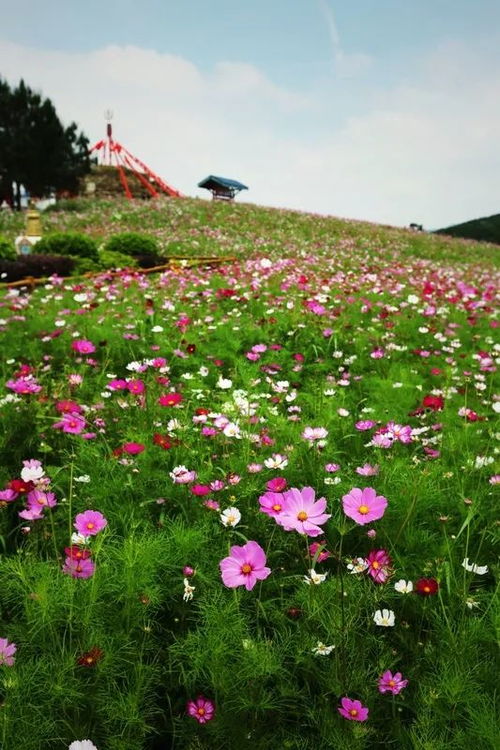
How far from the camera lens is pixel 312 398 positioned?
11.4ft

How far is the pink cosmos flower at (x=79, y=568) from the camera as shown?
4.75ft

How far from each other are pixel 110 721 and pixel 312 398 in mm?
2405

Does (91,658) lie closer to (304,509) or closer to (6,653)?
(6,653)

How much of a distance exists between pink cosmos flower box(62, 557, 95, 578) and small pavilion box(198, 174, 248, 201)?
42.3 m

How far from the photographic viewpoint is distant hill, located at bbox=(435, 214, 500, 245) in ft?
145

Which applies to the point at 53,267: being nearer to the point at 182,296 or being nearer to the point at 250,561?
the point at 182,296

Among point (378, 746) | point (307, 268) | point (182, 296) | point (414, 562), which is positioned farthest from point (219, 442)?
point (307, 268)

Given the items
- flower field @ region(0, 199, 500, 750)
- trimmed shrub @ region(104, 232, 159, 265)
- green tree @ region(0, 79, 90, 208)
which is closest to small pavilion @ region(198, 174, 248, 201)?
green tree @ region(0, 79, 90, 208)

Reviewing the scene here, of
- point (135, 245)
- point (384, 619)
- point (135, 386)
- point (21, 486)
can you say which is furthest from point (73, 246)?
point (384, 619)

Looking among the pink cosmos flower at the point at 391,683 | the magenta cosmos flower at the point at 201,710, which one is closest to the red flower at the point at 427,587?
the pink cosmos flower at the point at 391,683

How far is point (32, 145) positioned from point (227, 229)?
16.1 meters

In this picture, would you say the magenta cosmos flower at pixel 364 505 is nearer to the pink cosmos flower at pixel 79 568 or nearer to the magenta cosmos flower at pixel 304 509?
the magenta cosmos flower at pixel 304 509

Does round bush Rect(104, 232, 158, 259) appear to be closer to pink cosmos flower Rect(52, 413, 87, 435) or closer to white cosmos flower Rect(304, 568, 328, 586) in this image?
pink cosmos flower Rect(52, 413, 87, 435)

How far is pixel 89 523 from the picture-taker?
5.27 feet
